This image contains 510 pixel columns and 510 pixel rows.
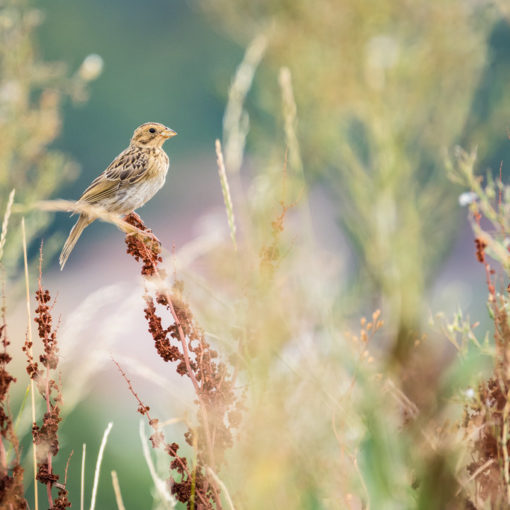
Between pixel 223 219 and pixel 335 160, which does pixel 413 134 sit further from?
pixel 223 219

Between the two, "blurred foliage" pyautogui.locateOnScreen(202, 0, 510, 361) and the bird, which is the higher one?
"blurred foliage" pyautogui.locateOnScreen(202, 0, 510, 361)

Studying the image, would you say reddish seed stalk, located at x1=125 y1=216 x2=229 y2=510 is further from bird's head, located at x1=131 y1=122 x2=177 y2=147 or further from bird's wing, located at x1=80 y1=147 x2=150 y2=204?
bird's head, located at x1=131 y1=122 x2=177 y2=147

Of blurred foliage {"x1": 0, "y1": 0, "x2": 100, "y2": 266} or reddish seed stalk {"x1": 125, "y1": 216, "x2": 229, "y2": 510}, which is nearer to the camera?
reddish seed stalk {"x1": 125, "y1": 216, "x2": 229, "y2": 510}

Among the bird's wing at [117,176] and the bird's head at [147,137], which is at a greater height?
the bird's head at [147,137]

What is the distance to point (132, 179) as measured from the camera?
3.71ft

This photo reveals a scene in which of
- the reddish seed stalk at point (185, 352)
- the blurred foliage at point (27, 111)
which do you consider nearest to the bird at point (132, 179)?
the reddish seed stalk at point (185, 352)

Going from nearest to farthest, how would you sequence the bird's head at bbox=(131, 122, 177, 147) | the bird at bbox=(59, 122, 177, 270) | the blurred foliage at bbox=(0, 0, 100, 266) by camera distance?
1. the bird at bbox=(59, 122, 177, 270)
2. the bird's head at bbox=(131, 122, 177, 147)
3. the blurred foliage at bbox=(0, 0, 100, 266)

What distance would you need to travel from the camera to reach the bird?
106 centimetres

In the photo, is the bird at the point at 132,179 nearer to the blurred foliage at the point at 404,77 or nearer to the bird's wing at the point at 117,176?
the bird's wing at the point at 117,176

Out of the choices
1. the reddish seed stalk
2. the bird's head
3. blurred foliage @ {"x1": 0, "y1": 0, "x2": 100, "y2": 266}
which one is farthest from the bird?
blurred foliage @ {"x1": 0, "y1": 0, "x2": 100, "y2": 266}

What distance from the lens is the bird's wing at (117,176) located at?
1.12 m

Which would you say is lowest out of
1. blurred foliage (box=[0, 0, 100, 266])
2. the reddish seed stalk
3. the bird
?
the reddish seed stalk

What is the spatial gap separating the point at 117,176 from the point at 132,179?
0.13 feet

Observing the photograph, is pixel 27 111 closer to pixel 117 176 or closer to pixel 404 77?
pixel 117 176
